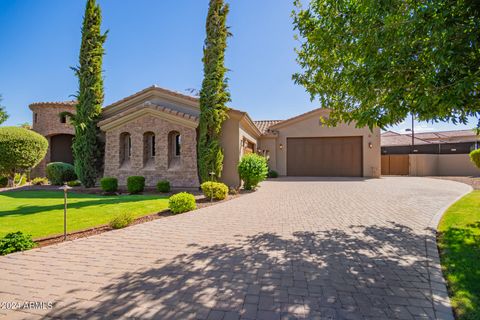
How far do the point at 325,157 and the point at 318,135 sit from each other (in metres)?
2.30

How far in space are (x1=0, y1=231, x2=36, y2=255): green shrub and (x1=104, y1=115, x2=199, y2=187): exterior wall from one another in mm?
8827

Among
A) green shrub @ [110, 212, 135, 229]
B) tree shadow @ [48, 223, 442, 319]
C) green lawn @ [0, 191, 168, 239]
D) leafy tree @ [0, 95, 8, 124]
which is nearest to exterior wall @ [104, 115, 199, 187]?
green lawn @ [0, 191, 168, 239]

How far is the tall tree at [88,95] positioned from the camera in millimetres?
14398

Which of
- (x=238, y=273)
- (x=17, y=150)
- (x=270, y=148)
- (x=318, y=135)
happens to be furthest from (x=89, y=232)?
(x=318, y=135)

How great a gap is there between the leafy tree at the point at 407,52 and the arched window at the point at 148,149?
1218 centimetres

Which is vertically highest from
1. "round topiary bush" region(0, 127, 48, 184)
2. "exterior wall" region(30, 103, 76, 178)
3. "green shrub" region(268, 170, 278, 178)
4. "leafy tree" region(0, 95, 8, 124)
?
"leafy tree" region(0, 95, 8, 124)

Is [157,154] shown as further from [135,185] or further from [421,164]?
[421,164]

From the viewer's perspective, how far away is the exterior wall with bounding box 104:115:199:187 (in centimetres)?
1363

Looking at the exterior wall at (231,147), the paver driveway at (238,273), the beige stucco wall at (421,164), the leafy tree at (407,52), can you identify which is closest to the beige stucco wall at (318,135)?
the beige stucco wall at (421,164)

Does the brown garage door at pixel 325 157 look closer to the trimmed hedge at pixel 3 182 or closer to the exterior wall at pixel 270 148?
the exterior wall at pixel 270 148

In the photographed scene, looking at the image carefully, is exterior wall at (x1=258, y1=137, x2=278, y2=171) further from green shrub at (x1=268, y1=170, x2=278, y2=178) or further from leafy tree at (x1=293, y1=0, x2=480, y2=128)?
leafy tree at (x1=293, y1=0, x2=480, y2=128)

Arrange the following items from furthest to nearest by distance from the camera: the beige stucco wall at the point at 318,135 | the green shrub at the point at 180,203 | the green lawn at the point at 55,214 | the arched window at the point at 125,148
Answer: the beige stucco wall at the point at 318,135 → the arched window at the point at 125,148 → the green shrub at the point at 180,203 → the green lawn at the point at 55,214

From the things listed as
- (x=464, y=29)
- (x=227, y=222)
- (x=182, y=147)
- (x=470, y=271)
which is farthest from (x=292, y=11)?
(x=182, y=147)

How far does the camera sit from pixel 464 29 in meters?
3.19
